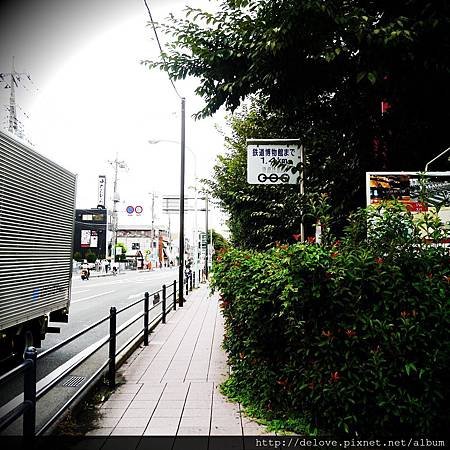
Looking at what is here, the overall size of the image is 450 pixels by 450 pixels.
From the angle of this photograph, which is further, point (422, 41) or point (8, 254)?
point (8, 254)

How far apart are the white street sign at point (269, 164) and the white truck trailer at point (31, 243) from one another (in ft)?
10.7

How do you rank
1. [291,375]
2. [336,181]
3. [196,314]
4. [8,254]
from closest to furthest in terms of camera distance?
[291,375] → [8,254] → [336,181] → [196,314]

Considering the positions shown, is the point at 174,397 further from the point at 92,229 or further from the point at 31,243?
the point at 92,229

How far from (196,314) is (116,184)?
134 feet

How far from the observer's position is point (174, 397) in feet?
17.6

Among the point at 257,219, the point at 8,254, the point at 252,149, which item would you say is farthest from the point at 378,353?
the point at 257,219

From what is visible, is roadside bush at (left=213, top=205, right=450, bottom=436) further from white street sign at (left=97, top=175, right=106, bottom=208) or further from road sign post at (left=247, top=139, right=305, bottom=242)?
white street sign at (left=97, top=175, right=106, bottom=208)

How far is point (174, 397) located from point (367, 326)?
2752mm

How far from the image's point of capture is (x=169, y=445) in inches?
155

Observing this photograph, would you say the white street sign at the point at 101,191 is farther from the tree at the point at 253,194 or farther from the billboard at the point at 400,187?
the billboard at the point at 400,187

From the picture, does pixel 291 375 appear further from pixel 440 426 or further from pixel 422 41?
pixel 422 41

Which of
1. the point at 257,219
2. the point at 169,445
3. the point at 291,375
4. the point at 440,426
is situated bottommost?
the point at 169,445

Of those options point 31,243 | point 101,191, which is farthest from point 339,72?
point 101,191

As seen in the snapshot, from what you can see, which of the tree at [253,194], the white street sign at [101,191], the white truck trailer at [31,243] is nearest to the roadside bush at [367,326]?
the tree at [253,194]
